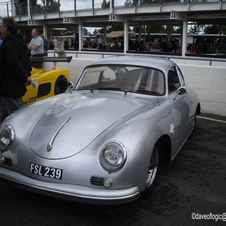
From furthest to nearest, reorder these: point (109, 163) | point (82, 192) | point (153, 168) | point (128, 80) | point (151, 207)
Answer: point (128, 80) < point (153, 168) < point (151, 207) < point (109, 163) < point (82, 192)

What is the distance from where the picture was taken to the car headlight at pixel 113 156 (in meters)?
2.89

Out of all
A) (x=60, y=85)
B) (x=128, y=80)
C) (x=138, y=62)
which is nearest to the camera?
(x=128, y=80)

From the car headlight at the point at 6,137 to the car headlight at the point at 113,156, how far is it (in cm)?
108

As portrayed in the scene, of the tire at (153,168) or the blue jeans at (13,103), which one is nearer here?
the tire at (153,168)

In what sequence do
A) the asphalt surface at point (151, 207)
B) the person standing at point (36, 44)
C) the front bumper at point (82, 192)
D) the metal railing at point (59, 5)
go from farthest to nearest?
the metal railing at point (59, 5), the person standing at point (36, 44), the asphalt surface at point (151, 207), the front bumper at point (82, 192)

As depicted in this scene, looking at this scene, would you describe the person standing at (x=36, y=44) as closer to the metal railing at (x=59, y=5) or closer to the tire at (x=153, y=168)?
the tire at (x=153, y=168)

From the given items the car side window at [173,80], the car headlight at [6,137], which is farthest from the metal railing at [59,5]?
the car headlight at [6,137]

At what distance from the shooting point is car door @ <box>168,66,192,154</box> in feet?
14.1

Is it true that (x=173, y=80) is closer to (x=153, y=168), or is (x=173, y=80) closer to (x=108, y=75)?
(x=108, y=75)

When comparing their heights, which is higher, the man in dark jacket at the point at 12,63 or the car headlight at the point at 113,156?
the man in dark jacket at the point at 12,63

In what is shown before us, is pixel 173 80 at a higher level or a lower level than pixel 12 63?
lower

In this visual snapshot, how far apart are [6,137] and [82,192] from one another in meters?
1.17

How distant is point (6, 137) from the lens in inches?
134

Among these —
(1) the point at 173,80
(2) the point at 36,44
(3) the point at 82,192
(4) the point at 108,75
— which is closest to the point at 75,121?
(3) the point at 82,192
